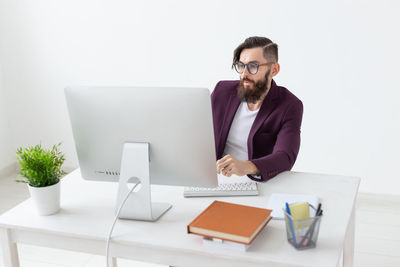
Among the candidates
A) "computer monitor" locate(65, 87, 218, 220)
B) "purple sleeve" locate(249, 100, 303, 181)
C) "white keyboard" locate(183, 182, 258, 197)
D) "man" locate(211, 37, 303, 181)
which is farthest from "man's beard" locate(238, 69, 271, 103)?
"computer monitor" locate(65, 87, 218, 220)

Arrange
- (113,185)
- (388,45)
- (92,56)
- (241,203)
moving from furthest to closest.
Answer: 1. (92,56)
2. (388,45)
3. (113,185)
4. (241,203)

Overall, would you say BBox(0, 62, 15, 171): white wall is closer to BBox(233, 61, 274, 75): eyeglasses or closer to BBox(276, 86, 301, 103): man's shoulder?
BBox(233, 61, 274, 75): eyeglasses

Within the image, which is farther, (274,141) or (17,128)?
(17,128)

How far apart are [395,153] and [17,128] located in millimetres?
2851

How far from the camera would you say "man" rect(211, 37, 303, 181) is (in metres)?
2.22

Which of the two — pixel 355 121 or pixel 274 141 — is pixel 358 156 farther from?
pixel 274 141

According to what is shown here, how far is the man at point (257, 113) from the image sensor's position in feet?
7.28

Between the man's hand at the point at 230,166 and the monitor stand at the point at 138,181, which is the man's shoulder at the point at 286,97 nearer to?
the man's hand at the point at 230,166

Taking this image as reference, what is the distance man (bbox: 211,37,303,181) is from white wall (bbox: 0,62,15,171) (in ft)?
7.44

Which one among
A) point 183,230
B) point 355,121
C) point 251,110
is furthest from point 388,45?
point 183,230

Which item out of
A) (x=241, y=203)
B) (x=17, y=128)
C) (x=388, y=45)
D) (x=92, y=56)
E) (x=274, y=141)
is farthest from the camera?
(x=17, y=128)

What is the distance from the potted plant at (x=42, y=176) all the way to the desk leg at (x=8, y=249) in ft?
0.42

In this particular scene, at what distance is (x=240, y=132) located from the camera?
7.73 ft

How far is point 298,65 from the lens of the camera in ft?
10.9
